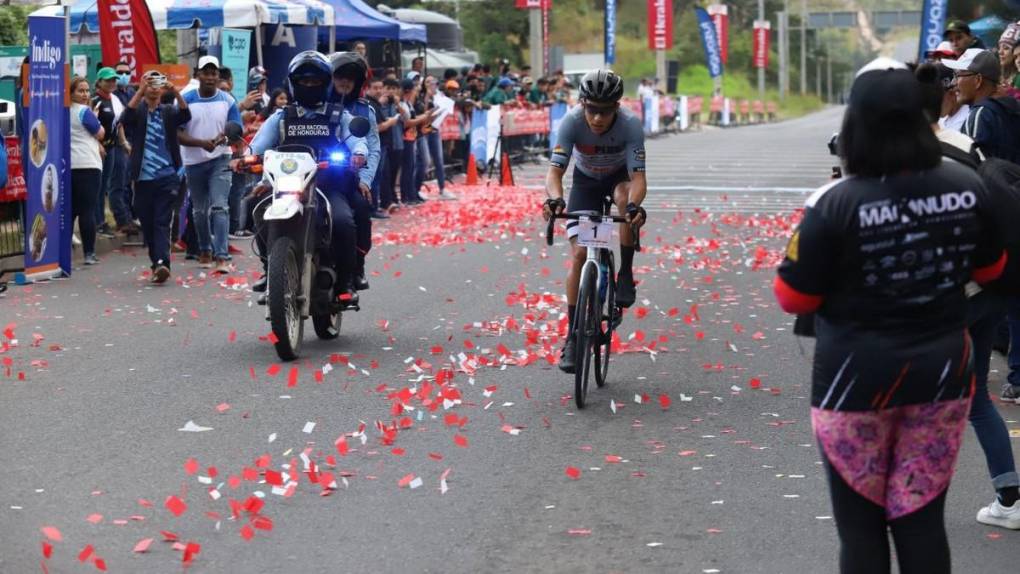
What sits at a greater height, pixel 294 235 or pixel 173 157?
pixel 173 157

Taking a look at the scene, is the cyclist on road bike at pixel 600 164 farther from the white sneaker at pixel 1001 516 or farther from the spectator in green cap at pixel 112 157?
the spectator in green cap at pixel 112 157

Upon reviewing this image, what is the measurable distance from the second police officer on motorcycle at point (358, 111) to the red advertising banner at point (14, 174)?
17.3 ft

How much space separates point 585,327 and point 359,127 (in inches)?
98.6

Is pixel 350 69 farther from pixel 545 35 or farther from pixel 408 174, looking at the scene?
pixel 545 35

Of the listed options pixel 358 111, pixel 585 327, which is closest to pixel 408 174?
pixel 358 111

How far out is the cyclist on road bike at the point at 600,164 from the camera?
9.01 m

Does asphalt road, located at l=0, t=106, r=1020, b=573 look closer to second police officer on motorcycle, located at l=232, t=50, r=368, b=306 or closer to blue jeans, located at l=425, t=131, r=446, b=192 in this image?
second police officer on motorcycle, located at l=232, t=50, r=368, b=306

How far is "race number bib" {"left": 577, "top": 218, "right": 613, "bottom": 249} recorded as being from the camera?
8875 mm

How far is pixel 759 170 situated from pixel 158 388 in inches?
990

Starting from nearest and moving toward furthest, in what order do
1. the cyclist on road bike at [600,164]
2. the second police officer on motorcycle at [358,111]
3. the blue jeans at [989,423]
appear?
the blue jeans at [989,423] → the cyclist on road bike at [600,164] → the second police officer on motorcycle at [358,111]

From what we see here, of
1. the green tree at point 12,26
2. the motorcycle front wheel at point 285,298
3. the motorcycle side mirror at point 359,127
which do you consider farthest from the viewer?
the green tree at point 12,26

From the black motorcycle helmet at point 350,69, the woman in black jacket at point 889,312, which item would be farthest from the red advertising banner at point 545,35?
the woman in black jacket at point 889,312

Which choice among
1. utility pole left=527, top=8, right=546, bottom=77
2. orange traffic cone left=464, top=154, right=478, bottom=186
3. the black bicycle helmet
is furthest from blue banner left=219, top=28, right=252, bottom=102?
utility pole left=527, top=8, right=546, bottom=77

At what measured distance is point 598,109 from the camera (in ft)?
29.9
